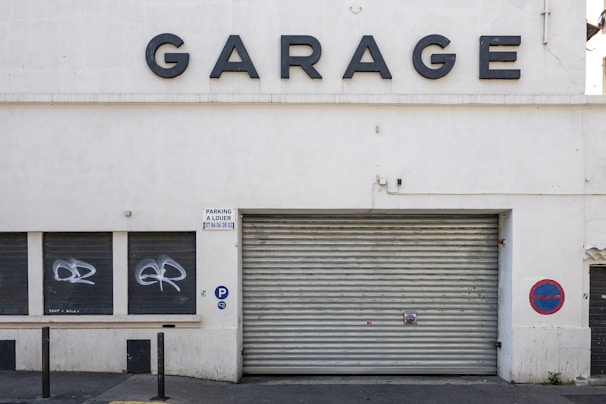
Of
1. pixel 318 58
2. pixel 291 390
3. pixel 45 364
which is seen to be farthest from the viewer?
pixel 318 58

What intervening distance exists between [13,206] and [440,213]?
25.1ft

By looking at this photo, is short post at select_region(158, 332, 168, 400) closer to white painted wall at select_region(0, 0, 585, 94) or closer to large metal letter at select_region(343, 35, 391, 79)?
white painted wall at select_region(0, 0, 585, 94)

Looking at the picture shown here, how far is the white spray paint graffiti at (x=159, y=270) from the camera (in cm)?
820

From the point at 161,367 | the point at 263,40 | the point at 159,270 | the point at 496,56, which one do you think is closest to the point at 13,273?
the point at 159,270

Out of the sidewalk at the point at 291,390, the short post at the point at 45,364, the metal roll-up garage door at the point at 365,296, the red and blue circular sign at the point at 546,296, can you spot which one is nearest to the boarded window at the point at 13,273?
the sidewalk at the point at 291,390

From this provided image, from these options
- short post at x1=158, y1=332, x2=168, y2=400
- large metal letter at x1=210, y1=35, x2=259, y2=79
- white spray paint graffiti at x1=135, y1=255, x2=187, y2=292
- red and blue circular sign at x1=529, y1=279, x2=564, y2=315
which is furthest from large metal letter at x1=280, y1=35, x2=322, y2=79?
red and blue circular sign at x1=529, y1=279, x2=564, y2=315

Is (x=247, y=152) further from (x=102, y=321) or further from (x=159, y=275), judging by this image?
(x=102, y=321)

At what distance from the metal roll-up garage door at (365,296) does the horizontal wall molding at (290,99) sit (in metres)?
2.11

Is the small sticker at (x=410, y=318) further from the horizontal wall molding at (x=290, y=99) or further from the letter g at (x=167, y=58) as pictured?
the letter g at (x=167, y=58)

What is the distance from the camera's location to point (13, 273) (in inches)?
324

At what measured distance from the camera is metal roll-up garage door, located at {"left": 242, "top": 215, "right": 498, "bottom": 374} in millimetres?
8516

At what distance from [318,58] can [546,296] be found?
19.2ft

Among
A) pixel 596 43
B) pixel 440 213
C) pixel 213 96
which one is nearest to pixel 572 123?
pixel 440 213

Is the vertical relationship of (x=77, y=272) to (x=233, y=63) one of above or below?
below
